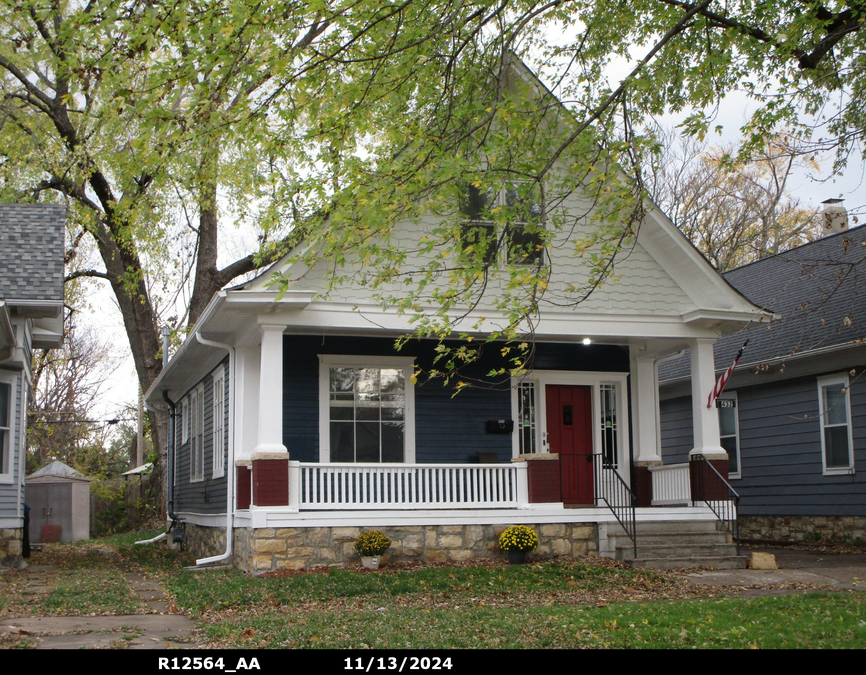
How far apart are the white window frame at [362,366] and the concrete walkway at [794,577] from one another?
4469 millimetres

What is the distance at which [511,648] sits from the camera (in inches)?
250

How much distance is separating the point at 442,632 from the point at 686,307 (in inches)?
318

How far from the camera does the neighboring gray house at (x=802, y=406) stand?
1508cm

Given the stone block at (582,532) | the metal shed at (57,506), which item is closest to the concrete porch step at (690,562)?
the stone block at (582,532)

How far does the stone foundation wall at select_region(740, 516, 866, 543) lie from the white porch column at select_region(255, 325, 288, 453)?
9.47 meters

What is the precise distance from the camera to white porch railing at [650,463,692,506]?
13.5 m

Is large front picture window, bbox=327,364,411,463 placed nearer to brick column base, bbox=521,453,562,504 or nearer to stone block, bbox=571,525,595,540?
brick column base, bbox=521,453,562,504

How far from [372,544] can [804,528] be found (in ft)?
28.5

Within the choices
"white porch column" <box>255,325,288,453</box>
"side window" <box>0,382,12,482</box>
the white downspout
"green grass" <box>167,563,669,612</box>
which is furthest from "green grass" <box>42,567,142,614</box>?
"white porch column" <box>255,325,288,453</box>

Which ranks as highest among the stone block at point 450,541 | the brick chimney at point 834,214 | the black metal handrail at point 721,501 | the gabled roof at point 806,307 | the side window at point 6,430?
the brick chimney at point 834,214

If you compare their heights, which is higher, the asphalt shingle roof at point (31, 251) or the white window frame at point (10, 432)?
the asphalt shingle roof at point (31, 251)

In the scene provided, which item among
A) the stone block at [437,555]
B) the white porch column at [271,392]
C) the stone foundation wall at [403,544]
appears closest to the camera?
the stone foundation wall at [403,544]

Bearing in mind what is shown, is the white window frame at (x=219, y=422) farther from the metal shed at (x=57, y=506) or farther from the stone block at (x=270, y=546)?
the metal shed at (x=57, y=506)

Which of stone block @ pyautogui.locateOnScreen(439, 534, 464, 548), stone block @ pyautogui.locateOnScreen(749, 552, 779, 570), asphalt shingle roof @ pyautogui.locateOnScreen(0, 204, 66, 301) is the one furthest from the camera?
asphalt shingle roof @ pyautogui.locateOnScreen(0, 204, 66, 301)
